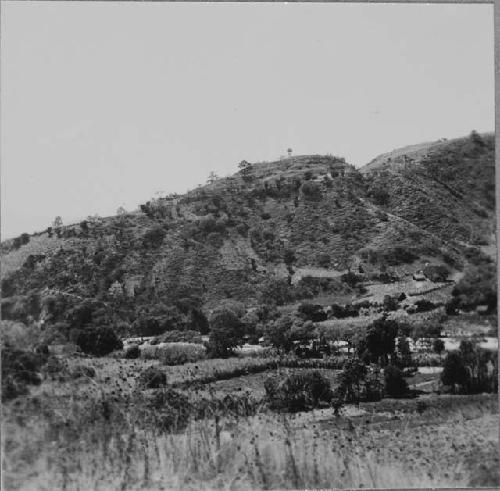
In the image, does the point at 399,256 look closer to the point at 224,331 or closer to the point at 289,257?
the point at 289,257

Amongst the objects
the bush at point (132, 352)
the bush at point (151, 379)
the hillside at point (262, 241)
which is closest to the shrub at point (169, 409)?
the bush at point (151, 379)

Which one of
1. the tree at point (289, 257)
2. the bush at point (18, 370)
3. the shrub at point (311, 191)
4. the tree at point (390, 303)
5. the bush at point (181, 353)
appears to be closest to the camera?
the bush at point (18, 370)

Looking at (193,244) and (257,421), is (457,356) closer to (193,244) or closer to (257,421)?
(257,421)

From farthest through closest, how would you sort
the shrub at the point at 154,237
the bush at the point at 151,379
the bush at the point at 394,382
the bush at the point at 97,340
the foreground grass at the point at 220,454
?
the shrub at the point at 154,237 → the bush at the point at 97,340 → the bush at the point at 394,382 → the bush at the point at 151,379 → the foreground grass at the point at 220,454

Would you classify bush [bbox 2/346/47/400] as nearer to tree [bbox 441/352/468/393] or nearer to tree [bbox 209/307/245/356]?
tree [bbox 209/307/245/356]

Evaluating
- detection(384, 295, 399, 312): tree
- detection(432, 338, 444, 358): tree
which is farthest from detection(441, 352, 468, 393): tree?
detection(384, 295, 399, 312): tree

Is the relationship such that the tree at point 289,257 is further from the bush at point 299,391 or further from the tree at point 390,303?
the bush at point 299,391

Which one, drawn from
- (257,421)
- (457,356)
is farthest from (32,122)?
(457,356)

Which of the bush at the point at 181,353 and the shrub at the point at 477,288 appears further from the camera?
the bush at the point at 181,353
